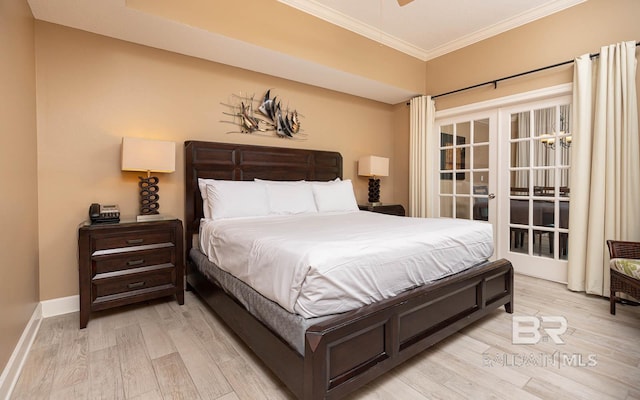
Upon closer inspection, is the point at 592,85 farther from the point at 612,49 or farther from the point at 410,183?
the point at 410,183

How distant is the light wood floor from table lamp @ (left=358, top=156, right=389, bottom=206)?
2352 millimetres

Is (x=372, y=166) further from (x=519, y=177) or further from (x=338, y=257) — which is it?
(x=338, y=257)

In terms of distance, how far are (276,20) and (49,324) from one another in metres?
3.24

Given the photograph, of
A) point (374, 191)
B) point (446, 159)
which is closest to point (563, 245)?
point (446, 159)

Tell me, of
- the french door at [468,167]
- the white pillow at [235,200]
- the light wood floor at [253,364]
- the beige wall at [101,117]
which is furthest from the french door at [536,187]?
the beige wall at [101,117]

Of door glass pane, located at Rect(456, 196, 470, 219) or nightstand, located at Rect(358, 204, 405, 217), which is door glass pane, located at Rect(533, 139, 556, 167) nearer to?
door glass pane, located at Rect(456, 196, 470, 219)

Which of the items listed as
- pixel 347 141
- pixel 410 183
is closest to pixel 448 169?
pixel 410 183

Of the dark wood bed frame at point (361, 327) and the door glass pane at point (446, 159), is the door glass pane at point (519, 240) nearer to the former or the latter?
the door glass pane at point (446, 159)

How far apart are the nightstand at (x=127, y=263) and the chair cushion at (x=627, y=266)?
3485 millimetres

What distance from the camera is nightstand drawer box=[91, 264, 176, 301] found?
2.31 meters

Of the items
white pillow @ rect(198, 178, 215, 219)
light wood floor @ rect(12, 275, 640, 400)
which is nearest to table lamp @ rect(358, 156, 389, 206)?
white pillow @ rect(198, 178, 215, 219)

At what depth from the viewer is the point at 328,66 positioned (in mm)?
3346

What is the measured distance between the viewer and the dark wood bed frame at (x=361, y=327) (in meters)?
1.35

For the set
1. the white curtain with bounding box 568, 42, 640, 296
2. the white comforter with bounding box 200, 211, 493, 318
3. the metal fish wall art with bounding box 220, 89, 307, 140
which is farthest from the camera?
the metal fish wall art with bounding box 220, 89, 307, 140
